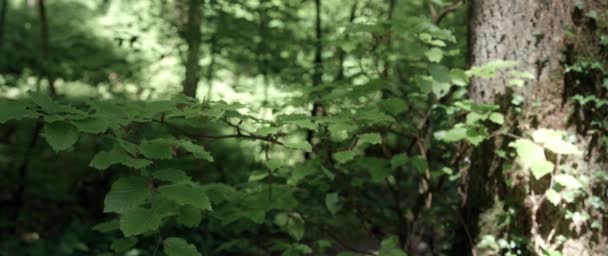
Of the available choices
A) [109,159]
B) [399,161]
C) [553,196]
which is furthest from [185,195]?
[553,196]

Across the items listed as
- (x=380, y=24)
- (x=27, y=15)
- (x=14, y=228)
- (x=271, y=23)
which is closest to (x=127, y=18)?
(x=271, y=23)

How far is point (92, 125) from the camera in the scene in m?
1.69

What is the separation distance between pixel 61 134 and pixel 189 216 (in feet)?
2.77

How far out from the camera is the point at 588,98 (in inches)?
108

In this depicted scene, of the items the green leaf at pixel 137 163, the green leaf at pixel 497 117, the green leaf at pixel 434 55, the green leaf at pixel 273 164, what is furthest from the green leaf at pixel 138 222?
the green leaf at pixel 497 117

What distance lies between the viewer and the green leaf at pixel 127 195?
5.34 ft

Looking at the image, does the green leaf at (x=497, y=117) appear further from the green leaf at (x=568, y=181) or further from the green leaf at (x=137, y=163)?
the green leaf at (x=137, y=163)

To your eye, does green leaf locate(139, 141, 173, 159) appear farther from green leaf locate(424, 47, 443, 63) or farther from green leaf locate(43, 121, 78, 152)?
green leaf locate(424, 47, 443, 63)

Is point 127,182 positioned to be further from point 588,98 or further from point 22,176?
point 22,176

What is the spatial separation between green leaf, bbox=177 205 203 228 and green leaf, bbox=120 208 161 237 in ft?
2.21

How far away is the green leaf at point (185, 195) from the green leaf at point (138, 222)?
0.08 metres

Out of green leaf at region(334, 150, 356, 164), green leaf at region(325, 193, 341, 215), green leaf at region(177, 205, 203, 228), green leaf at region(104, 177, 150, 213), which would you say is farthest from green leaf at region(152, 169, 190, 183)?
green leaf at region(325, 193, 341, 215)

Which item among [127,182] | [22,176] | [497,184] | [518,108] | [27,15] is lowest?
[22,176]

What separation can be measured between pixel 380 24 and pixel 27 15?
48.6ft
